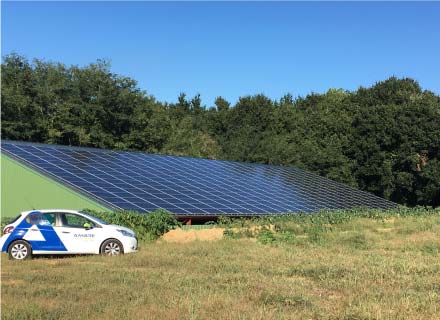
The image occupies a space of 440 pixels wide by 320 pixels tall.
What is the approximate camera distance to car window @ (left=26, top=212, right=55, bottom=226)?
47.9 feet

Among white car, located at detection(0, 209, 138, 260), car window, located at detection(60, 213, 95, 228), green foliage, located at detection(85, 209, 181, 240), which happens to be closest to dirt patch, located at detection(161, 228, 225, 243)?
green foliage, located at detection(85, 209, 181, 240)

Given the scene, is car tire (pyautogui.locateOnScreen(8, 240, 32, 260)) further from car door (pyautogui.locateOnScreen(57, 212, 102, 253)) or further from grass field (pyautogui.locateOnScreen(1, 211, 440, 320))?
car door (pyautogui.locateOnScreen(57, 212, 102, 253))

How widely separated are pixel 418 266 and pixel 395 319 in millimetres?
5797

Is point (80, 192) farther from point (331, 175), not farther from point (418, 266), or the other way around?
point (331, 175)

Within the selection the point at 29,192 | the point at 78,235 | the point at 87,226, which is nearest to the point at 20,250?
the point at 78,235

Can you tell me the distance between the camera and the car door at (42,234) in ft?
47.3

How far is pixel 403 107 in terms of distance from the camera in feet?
172

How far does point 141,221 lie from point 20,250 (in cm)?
523

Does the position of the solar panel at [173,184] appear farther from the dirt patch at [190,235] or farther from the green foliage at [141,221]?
the dirt patch at [190,235]

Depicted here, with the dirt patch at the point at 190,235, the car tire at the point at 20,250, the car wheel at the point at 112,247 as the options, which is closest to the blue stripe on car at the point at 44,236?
the car tire at the point at 20,250

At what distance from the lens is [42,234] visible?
1450cm

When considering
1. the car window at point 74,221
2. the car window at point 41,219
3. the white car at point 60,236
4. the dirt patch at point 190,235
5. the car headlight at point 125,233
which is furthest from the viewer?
the dirt patch at point 190,235

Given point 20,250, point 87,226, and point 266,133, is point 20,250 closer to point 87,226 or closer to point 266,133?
point 87,226

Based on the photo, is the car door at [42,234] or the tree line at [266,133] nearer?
the car door at [42,234]
